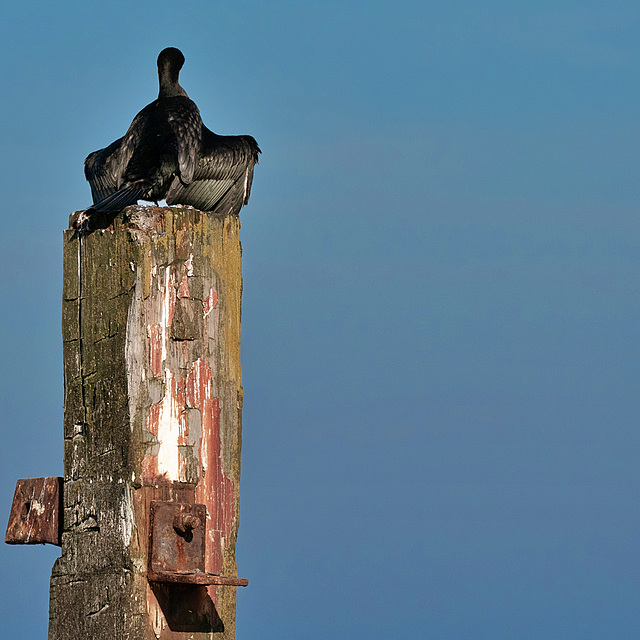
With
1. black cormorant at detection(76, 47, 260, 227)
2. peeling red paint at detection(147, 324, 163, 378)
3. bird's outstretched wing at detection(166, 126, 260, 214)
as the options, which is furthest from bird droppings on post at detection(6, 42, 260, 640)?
bird's outstretched wing at detection(166, 126, 260, 214)

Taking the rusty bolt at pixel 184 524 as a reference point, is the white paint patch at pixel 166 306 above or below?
above

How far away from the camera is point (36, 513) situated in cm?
333

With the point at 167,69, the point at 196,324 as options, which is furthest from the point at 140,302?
the point at 167,69

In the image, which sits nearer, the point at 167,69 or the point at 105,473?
the point at 105,473

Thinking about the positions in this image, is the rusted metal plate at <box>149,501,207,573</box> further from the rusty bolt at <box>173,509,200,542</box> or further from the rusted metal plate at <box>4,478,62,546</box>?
the rusted metal plate at <box>4,478,62,546</box>

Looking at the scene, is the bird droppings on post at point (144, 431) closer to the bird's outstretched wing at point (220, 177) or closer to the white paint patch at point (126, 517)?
the white paint patch at point (126, 517)

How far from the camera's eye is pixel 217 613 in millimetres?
3162

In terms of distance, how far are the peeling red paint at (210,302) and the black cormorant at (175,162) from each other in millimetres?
1175

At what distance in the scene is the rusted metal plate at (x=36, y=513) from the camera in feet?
10.8

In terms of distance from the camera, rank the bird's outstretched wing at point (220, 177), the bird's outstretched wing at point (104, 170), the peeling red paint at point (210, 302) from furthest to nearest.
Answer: the bird's outstretched wing at point (220, 177), the bird's outstretched wing at point (104, 170), the peeling red paint at point (210, 302)

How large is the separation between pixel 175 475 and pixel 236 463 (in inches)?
9.2

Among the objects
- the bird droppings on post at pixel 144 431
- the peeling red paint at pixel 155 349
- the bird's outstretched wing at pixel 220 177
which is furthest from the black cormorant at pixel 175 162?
the peeling red paint at pixel 155 349

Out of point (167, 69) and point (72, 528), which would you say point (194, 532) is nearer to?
point (72, 528)

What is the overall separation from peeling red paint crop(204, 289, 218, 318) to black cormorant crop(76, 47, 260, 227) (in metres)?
1.17
